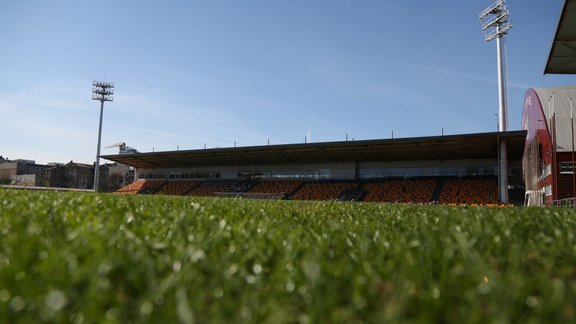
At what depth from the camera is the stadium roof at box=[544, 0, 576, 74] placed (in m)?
13.6

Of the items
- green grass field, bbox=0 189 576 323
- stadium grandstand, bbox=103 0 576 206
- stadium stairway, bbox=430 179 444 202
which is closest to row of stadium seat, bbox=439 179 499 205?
stadium grandstand, bbox=103 0 576 206

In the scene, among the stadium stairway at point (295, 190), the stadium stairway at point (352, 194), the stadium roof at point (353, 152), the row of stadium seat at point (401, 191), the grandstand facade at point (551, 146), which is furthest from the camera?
the stadium stairway at point (295, 190)

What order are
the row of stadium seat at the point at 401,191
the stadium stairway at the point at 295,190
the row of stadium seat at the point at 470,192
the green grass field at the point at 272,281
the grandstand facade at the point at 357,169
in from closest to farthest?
the green grass field at the point at 272,281 → the row of stadium seat at the point at 470,192 → the grandstand facade at the point at 357,169 → the row of stadium seat at the point at 401,191 → the stadium stairway at the point at 295,190

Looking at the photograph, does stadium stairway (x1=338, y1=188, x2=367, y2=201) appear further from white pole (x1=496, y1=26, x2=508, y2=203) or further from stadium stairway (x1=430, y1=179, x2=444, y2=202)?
white pole (x1=496, y1=26, x2=508, y2=203)

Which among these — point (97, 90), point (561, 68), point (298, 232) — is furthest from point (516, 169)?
point (97, 90)

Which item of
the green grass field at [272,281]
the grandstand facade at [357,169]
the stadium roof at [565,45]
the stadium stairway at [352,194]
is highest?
the stadium roof at [565,45]

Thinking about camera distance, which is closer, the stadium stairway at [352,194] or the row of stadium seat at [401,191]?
the row of stadium seat at [401,191]

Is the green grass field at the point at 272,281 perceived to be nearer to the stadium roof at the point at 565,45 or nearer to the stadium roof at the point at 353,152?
the stadium roof at the point at 565,45

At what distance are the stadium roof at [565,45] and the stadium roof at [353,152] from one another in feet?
58.1

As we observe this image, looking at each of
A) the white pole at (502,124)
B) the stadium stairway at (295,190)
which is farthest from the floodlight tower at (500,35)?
the stadium stairway at (295,190)

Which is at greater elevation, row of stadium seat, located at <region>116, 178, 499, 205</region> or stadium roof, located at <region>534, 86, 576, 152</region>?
stadium roof, located at <region>534, 86, 576, 152</region>

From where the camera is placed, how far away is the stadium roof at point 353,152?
123 ft

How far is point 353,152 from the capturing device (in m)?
45.9

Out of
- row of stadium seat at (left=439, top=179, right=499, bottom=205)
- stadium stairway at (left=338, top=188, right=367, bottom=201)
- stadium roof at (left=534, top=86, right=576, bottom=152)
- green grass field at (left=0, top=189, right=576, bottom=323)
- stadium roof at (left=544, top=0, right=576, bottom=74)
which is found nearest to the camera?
green grass field at (left=0, top=189, right=576, bottom=323)
